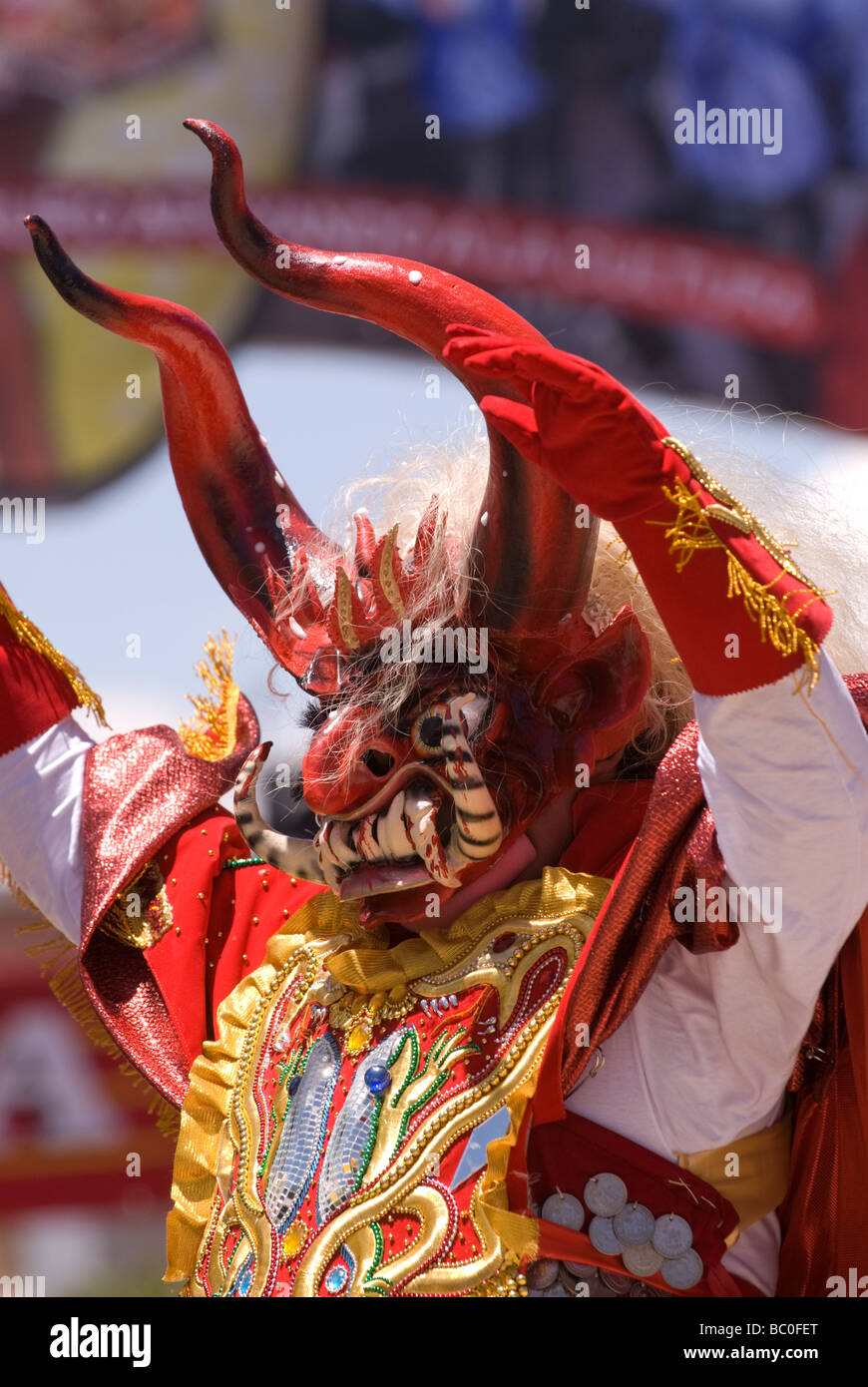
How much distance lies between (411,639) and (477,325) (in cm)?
33

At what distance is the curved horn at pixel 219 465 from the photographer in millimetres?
1602

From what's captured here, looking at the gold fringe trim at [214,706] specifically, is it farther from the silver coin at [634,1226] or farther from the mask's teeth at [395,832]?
the silver coin at [634,1226]

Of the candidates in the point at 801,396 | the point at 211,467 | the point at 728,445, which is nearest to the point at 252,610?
the point at 211,467

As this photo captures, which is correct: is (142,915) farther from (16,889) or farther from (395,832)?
(395,832)

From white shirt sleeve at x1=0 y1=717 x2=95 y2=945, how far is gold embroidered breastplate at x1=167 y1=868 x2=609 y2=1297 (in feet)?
1.12

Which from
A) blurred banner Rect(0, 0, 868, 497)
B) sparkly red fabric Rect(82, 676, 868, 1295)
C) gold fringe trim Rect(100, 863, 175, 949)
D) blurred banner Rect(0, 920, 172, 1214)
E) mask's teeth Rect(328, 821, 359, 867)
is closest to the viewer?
sparkly red fabric Rect(82, 676, 868, 1295)

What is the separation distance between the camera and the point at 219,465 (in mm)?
1660

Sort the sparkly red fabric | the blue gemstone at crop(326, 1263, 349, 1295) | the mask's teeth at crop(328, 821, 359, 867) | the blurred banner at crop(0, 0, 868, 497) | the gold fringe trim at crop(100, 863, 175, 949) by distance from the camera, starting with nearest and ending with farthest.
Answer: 1. the sparkly red fabric
2. the blue gemstone at crop(326, 1263, 349, 1295)
3. the mask's teeth at crop(328, 821, 359, 867)
4. the gold fringe trim at crop(100, 863, 175, 949)
5. the blurred banner at crop(0, 0, 868, 497)

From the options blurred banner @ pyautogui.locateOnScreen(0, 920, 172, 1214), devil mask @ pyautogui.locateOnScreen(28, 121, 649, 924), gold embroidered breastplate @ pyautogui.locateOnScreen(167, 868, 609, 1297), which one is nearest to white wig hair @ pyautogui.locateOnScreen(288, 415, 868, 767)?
devil mask @ pyautogui.locateOnScreen(28, 121, 649, 924)

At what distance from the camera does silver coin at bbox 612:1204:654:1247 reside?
1348 millimetres

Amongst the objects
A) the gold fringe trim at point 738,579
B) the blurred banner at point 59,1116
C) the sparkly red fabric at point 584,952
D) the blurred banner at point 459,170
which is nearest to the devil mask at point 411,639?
the sparkly red fabric at point 584,952

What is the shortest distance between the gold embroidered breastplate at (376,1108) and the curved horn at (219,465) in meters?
0.41

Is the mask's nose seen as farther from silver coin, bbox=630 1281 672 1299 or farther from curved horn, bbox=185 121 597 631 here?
silver coin, bbox=630 1281 672 1299

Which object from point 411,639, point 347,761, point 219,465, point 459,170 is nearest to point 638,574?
point 411,639
